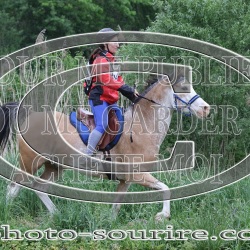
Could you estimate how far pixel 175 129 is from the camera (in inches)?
365

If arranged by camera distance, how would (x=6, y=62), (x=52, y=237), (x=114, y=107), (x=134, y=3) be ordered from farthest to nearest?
(x=134, y=3)
(x=6, y=62)
(x=114, y=107)
(x=52, y=237)

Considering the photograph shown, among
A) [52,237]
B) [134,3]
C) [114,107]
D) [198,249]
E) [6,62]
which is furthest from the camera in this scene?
[134,3]

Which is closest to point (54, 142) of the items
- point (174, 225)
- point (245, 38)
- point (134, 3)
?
point (174, 225)

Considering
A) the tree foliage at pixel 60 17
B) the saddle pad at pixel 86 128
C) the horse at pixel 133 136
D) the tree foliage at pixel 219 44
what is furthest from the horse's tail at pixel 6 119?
the tree foliage at pixel 60 17

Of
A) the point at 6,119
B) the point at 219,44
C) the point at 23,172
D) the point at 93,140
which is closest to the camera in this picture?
the point at 93,140

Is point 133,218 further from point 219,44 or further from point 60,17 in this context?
point 60,17

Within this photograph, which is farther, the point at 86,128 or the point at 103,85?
the point at 86,128

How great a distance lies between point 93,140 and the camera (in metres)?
6.38

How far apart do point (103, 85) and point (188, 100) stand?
94cm

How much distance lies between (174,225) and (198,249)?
0.41 m

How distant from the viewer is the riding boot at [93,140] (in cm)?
635

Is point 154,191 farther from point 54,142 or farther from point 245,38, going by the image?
point 245,38

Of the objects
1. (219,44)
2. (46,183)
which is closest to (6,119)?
(46,183)

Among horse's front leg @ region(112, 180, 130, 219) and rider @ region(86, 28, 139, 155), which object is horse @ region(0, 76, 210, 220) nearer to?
horse's front leg @ region(112, 180, 130, 219)
